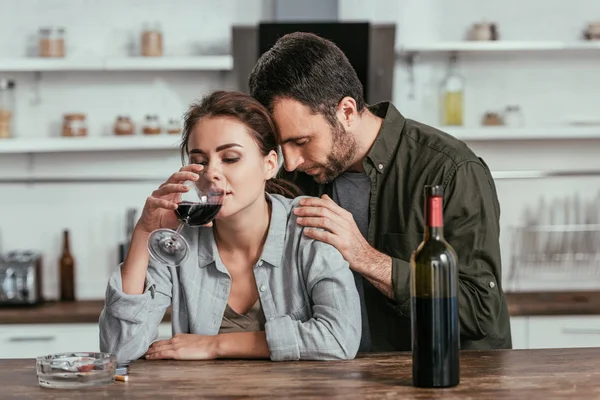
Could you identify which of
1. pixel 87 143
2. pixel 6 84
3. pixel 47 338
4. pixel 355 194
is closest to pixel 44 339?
pixel 47 338

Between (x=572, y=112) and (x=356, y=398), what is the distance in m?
3.21

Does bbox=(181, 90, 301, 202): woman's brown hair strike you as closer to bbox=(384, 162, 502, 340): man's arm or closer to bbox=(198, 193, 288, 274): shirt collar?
bbox=(198, 193, 288, 274): shirt collar

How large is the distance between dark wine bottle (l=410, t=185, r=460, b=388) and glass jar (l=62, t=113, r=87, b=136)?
2877 mm

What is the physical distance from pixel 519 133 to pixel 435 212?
2.77 m

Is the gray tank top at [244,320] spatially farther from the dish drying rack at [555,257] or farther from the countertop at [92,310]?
the dish drying rack at [555,257]

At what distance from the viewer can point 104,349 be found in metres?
2.24

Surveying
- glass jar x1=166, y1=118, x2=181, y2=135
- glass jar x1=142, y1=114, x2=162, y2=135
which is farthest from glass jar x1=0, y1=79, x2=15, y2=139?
glass jar x1=166, y1=118, x2=181, y2=135

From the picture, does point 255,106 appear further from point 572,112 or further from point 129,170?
point 572,112

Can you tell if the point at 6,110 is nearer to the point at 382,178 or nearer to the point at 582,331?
the point at 382,178

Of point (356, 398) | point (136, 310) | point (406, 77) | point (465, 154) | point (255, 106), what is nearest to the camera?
point (356, 398)

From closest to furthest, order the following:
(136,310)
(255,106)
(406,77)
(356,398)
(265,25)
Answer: (356,398)
(136,310)
(255,106)
(265,25)
(406,77)

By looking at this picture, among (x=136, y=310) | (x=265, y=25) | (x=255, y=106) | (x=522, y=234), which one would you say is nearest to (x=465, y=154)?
(x=255, y=106)

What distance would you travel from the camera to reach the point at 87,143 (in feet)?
14.2

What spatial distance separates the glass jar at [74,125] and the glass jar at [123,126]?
0.47ft
